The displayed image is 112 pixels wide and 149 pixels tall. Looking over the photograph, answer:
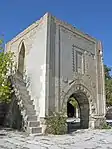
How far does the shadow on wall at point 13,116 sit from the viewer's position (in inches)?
501

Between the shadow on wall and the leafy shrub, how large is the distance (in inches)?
93.9

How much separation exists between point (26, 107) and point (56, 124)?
84.1 inches

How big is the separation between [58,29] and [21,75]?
14.9 ft

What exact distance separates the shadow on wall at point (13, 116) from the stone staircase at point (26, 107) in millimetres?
716

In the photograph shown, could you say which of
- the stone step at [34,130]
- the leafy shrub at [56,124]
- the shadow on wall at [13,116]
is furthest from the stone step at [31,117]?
the shadow on wall at [13,116]

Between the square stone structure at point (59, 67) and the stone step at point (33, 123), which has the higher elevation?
the square stone structure at point (59, 67)

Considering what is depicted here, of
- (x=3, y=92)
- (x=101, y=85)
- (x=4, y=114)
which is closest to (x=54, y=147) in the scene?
(x=3, y=92)

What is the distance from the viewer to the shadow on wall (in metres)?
12.7

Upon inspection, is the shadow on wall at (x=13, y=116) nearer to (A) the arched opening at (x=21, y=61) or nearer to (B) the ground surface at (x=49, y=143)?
(A) the arched opening at (x=21, y=61)

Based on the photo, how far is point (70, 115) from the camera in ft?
122

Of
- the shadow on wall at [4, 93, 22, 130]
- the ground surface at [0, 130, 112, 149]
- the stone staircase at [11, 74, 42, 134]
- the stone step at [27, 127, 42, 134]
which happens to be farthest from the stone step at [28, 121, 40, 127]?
the shadow on wall at [4, 93, 22, 130]

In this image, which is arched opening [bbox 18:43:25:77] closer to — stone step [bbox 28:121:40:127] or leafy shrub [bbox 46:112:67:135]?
stone step [bbox 28:121:40:127]

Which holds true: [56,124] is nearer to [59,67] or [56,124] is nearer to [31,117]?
[31,117]

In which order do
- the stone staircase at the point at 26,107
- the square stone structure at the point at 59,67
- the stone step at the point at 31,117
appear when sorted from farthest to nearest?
the square stone structure at the point at 59,67, the stone step at the point at 31,117, the stone staircase at the point at 26,107
